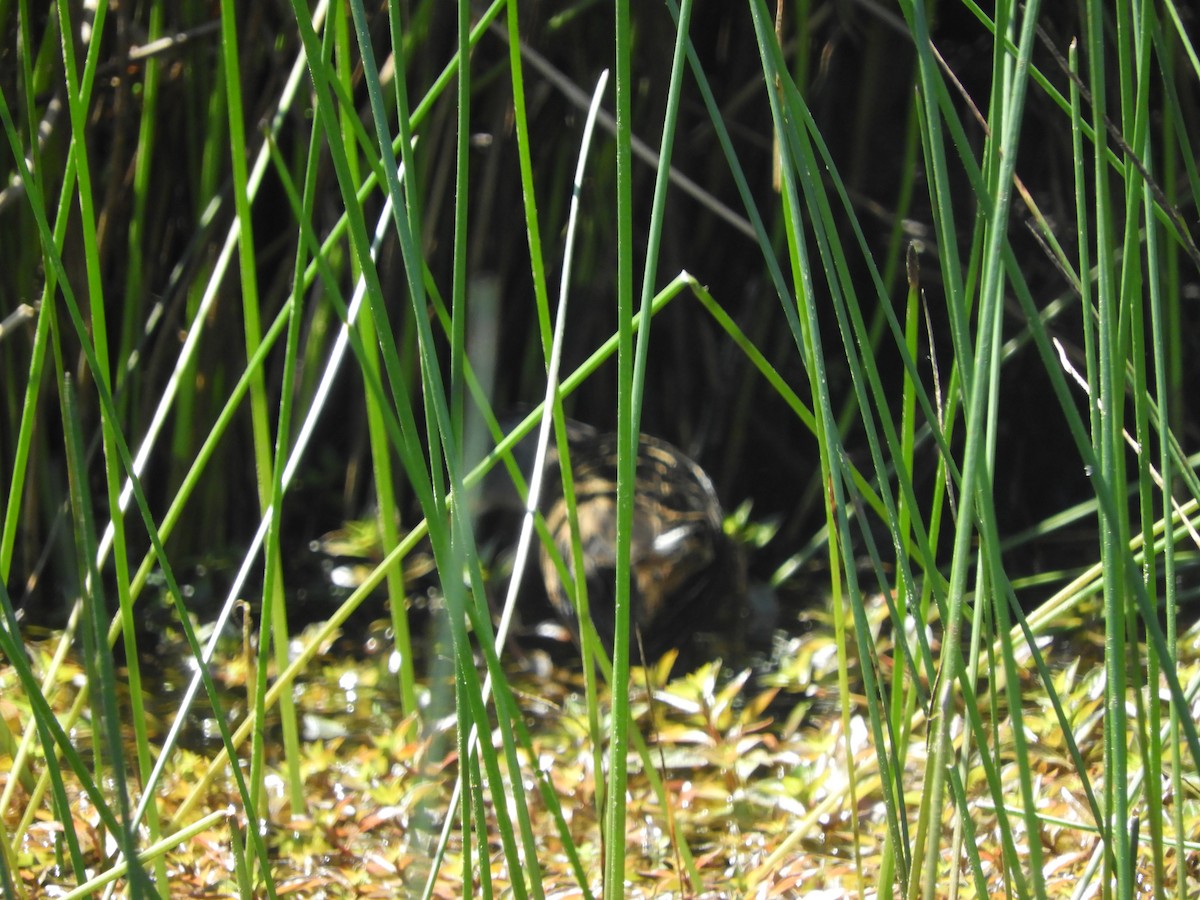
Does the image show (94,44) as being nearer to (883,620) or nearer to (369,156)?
(369,156)

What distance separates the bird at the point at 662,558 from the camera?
1841 millimetres

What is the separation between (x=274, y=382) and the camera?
6.29ft

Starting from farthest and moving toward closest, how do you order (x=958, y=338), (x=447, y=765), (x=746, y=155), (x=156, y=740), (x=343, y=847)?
(x=746, y=155) < (x=156, y=740) < (x=447, y=765) < (x=343, y=847) < (x=958, y=338)

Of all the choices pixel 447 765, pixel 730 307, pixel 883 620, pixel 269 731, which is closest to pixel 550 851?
pixel 447 765

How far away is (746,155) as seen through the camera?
6.88ft

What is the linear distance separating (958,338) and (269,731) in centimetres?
113

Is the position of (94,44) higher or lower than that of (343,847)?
higher

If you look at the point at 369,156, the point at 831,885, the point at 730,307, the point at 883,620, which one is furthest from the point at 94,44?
the point at 730,307

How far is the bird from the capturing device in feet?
6.04

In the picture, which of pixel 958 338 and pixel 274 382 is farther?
pixel 274 382

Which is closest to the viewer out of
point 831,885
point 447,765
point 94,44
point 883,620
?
point 94,44

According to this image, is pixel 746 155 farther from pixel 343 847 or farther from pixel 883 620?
pixel 343 847

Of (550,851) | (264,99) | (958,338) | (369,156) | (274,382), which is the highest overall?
(264,99)

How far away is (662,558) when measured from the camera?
1.85 meters
